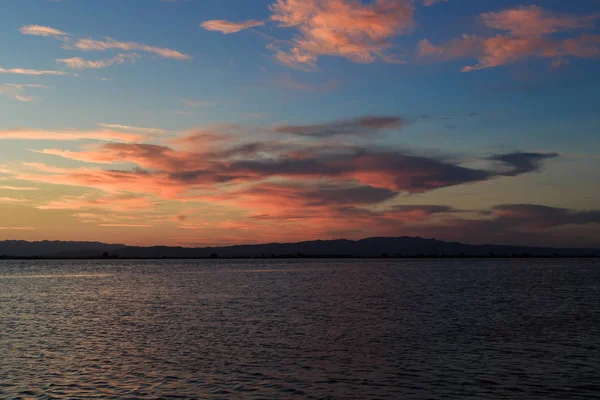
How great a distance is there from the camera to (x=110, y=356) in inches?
1280

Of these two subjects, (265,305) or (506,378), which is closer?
(506,378)

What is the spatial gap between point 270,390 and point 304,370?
4.30 meters

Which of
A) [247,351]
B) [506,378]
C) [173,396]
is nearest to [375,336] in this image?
[247,351]

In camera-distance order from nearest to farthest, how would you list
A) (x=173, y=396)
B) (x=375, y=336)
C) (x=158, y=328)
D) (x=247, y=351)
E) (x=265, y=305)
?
(x=173, y=396), (x=247, y=351), (x=375, y=336), (x=158, y=328), (x=265, y=305)

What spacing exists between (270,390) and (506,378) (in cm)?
1121

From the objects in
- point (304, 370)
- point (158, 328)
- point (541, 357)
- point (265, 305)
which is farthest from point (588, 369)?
point (265, 305)

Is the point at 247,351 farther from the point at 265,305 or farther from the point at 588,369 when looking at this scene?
the point at 265,305

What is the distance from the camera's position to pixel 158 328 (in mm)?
45125

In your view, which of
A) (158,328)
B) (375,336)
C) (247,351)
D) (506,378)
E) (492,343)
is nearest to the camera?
(506,378)

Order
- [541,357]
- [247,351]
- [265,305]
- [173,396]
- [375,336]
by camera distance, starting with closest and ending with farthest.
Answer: [173,396] < [541,357] < [247,351] < [375,336] < [265,305]

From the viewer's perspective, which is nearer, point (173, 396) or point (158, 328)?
point (173, 396)

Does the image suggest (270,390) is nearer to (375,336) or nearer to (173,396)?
(173,396)

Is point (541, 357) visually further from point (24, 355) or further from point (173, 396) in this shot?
point (24, 355)

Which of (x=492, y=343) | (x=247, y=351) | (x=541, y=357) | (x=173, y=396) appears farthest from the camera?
(x=492, y=343)
